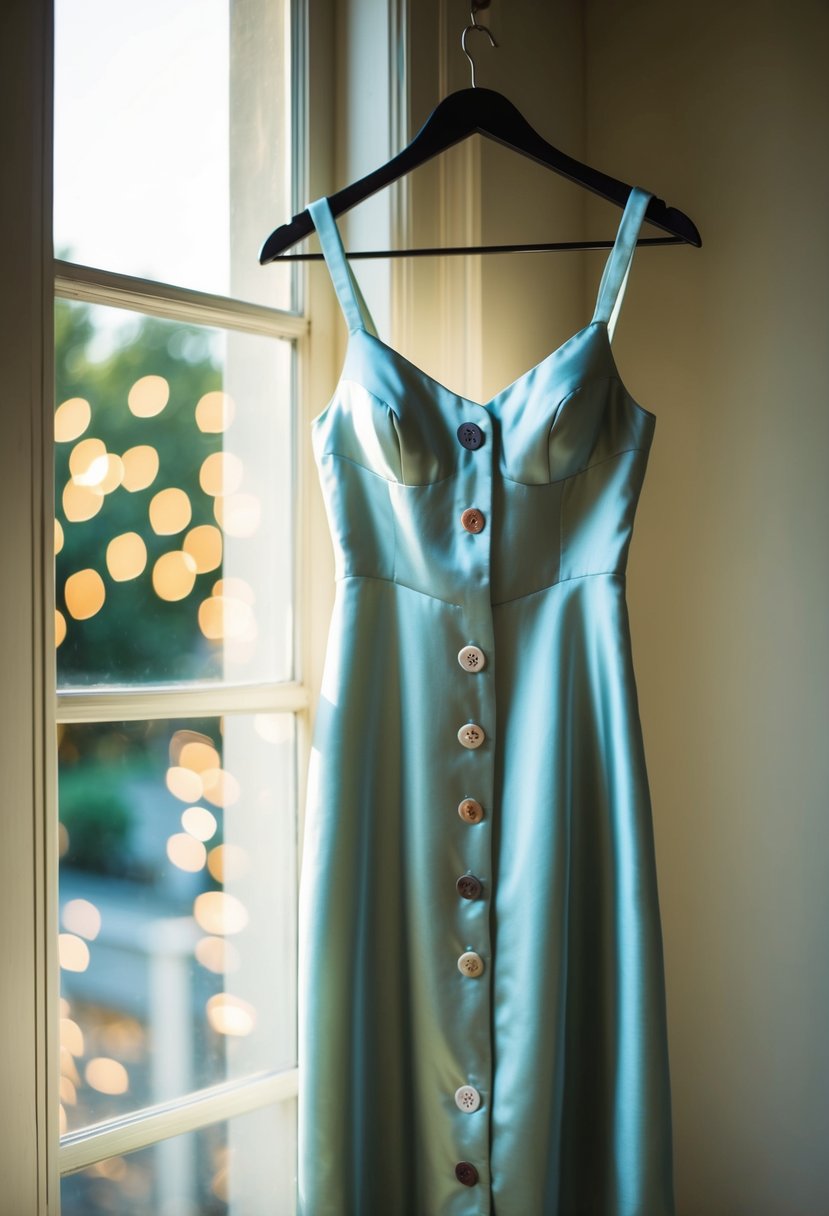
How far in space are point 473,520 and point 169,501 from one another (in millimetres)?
391

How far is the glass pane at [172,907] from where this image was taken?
1.05 meters

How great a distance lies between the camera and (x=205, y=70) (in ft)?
3.88

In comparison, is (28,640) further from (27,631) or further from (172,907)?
(172,907)

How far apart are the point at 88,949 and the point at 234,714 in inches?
12.4

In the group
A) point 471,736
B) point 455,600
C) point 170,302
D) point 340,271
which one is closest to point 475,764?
point 471,736

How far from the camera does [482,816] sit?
995 millimetres

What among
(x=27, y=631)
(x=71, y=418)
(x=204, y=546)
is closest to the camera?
(x=27, y=631)

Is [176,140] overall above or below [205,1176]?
above

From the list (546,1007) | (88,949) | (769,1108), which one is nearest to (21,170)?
(88,949)

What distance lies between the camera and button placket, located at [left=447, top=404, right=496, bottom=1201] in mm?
978

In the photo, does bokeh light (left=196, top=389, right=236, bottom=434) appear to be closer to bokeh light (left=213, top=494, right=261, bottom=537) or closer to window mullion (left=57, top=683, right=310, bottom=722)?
bokeh light (left=213, top=494, right=261, bottom=537)

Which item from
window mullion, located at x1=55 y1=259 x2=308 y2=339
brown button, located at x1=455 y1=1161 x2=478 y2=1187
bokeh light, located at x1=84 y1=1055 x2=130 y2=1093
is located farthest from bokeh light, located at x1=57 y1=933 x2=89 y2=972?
window mullion, located at x1=55 y1=259 x2=308 y2=339

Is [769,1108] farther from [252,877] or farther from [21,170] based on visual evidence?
[21,170]

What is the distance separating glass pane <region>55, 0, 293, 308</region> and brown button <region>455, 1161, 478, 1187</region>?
1048mm
